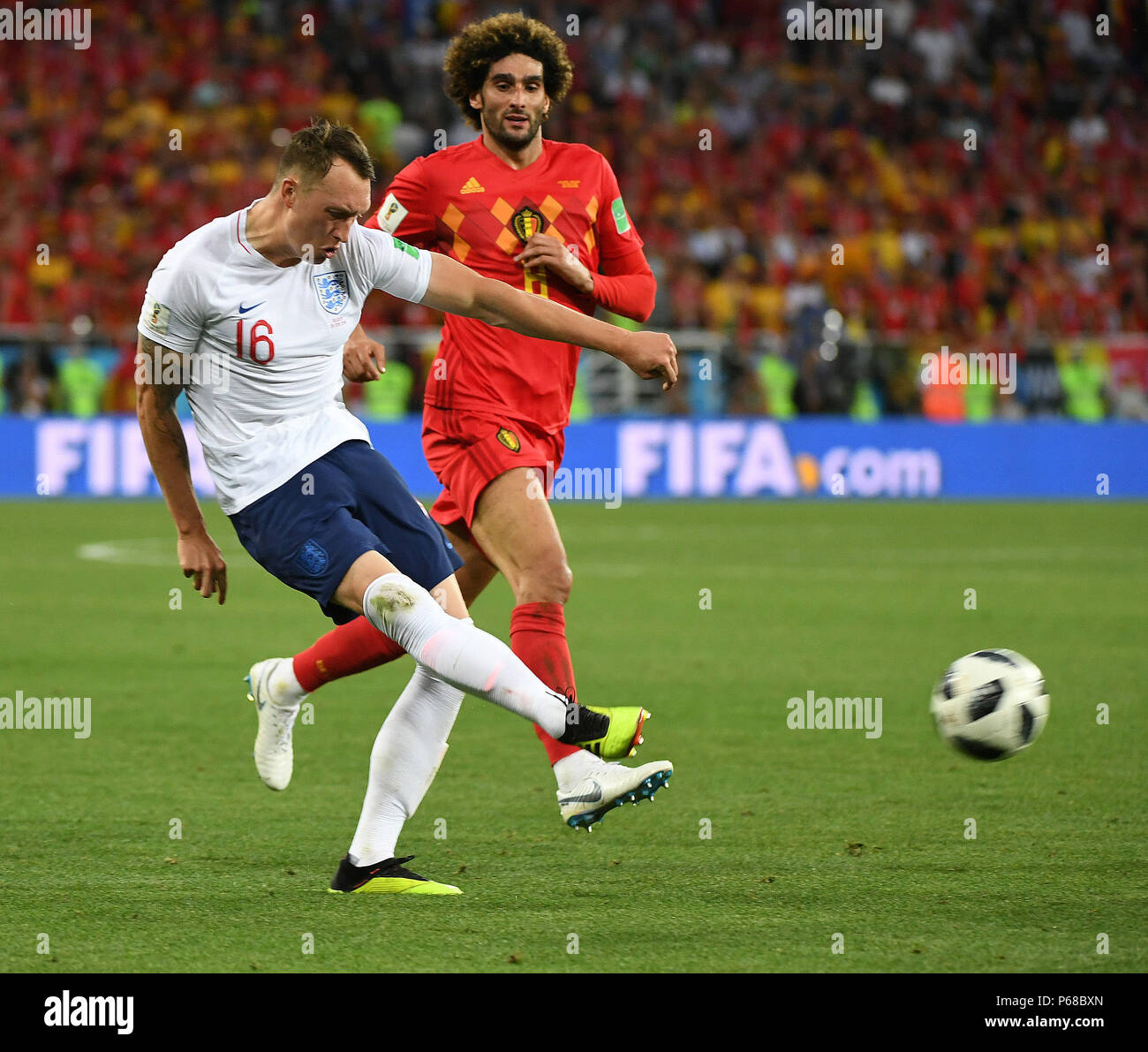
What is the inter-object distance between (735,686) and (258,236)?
14.4 feet

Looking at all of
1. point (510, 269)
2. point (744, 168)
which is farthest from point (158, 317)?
point (744, 168)

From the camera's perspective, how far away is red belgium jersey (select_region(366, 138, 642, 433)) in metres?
5.63

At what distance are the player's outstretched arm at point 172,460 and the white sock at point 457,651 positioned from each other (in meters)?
0.48

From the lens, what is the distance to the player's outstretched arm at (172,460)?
4.52 m

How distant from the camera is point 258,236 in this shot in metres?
4.55

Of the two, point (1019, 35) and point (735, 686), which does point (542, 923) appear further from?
point (1019, 35)

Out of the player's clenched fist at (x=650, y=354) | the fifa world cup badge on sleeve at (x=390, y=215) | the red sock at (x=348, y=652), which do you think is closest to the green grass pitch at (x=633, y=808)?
the red sock at (x=348, y=652)

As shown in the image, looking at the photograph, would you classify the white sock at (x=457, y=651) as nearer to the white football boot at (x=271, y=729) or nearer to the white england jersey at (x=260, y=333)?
the white england jersey at (x=260, y=333)

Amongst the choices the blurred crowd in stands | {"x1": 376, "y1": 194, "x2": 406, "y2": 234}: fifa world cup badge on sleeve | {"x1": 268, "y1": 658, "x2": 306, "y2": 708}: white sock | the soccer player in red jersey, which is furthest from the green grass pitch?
the blurred crowd in stands

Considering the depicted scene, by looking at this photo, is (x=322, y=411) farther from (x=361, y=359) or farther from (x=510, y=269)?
(x=510, y=269)

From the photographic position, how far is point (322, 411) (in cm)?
470

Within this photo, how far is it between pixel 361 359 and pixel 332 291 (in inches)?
19.9

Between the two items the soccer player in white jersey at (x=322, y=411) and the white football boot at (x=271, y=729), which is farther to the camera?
the white football boot at (x=271, y=729)
